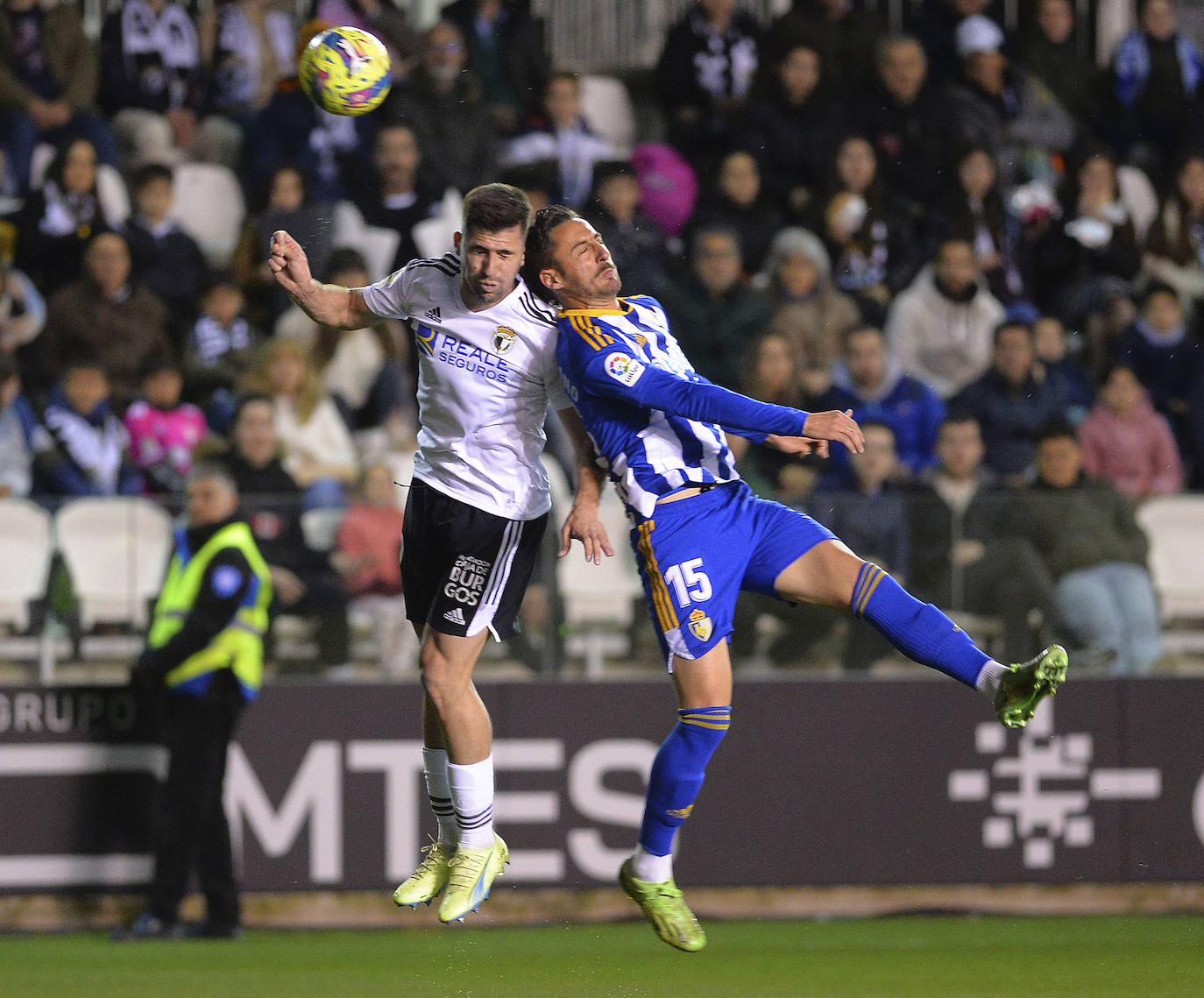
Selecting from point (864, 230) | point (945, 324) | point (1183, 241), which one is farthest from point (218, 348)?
point (1183, 241)

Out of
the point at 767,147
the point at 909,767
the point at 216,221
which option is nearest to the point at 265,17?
the point at 216,221

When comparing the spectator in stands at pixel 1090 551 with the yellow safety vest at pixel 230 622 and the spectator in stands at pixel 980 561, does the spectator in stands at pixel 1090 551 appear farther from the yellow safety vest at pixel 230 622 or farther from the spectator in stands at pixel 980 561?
the yellow safety vest at pixel 230 622

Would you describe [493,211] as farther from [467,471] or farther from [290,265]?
[467,471]

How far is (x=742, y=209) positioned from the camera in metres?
11.1

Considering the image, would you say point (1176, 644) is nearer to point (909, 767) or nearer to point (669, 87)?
point (909, 767)

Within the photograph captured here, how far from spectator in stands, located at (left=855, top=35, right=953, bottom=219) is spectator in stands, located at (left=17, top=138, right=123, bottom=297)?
4788 millimetres

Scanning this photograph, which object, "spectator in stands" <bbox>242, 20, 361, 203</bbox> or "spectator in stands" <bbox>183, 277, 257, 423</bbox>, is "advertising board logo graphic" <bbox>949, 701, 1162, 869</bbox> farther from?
"spectator in stands" <bbox>242, 20, 361, 203</bbox>

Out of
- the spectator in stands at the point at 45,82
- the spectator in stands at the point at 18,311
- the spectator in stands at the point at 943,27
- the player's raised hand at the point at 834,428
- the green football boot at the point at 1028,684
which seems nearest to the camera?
the player's raised hand at the point at 834,428

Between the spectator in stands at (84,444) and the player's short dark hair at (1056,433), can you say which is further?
the spectator in stands at (84,444)

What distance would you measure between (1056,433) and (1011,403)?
48 centimetres

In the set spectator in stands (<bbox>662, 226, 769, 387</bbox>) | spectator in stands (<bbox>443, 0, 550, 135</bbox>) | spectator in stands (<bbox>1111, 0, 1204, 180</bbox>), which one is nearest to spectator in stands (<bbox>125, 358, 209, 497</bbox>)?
spectator in stands (<bbox>662, 226, 769, 387</bbox>)

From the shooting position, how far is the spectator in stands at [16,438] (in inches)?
370

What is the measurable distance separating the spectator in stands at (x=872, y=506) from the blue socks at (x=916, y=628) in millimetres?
2604

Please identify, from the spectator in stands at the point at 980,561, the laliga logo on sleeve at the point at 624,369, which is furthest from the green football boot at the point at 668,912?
the spectator in stands at the point at 980,561
